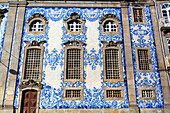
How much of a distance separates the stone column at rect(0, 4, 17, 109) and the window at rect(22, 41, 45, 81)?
1309mm

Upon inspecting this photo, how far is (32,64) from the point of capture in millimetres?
15578

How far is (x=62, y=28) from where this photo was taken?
16.5 meters

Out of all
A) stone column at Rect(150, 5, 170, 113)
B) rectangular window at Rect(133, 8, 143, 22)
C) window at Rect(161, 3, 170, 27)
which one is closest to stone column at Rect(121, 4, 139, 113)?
rectangular window at Rect(133, 8, 143, 22)

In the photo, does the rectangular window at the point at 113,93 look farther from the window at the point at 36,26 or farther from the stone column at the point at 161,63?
the window at the point at 36,26

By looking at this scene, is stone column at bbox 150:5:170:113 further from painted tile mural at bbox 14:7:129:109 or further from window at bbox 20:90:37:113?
window at bbox 20:90:37:113

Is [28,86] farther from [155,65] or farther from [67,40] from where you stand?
[155,65]

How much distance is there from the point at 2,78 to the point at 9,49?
230 cm

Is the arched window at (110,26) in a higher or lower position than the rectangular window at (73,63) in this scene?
higher

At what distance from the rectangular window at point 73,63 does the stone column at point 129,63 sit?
3.72m

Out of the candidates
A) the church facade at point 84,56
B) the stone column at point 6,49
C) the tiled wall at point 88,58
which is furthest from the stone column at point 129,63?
the stone column at point 6,49

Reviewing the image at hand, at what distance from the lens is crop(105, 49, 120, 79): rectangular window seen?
15393 millimetres

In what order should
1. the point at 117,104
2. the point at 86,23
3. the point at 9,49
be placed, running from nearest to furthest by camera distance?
the point at 117,104
the point at 9,49
the point at 86,23

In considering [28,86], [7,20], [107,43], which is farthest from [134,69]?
[7,20]

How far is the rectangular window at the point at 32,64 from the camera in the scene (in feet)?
50.4
